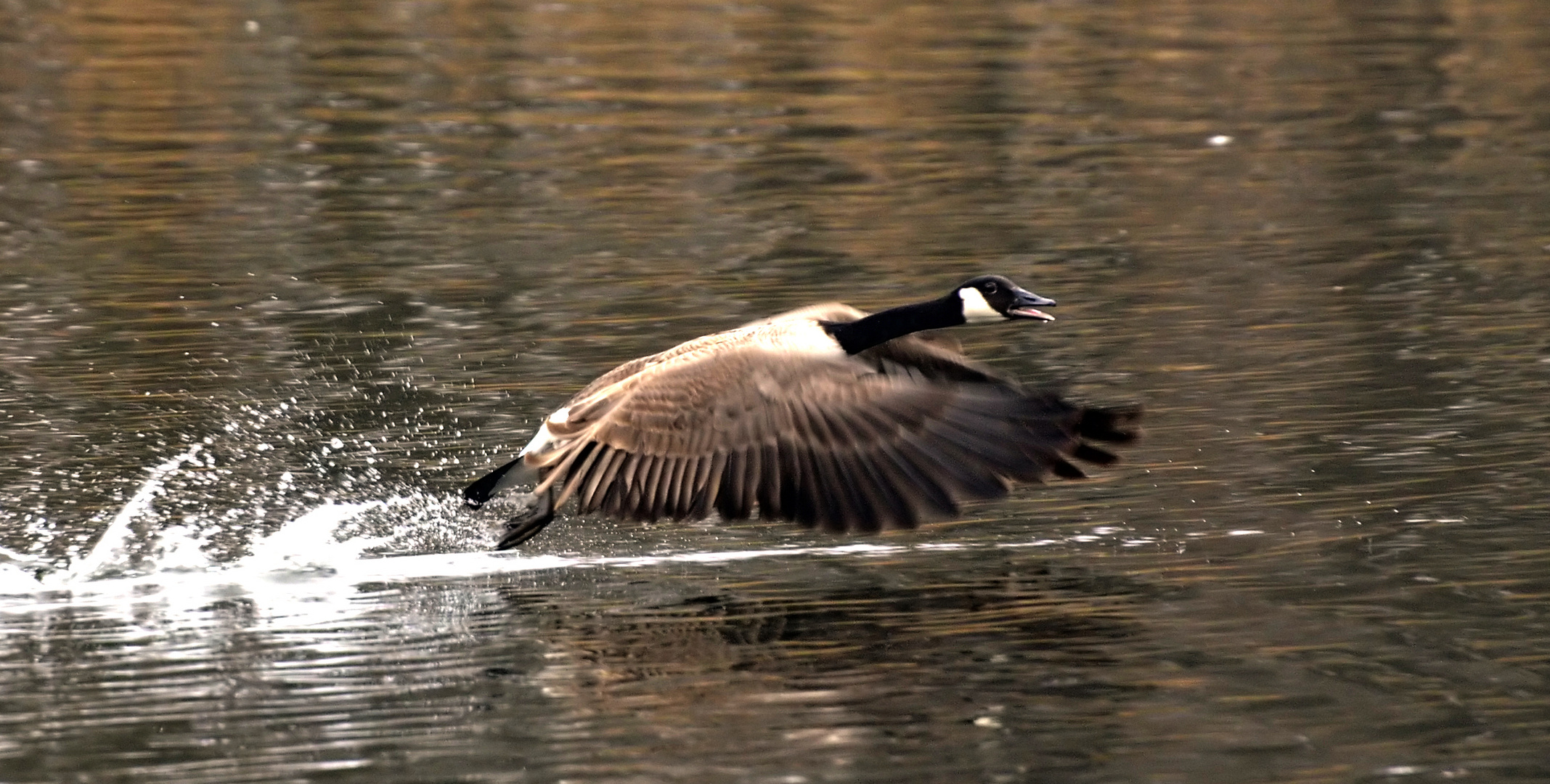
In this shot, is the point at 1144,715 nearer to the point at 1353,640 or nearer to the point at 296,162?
the point at 1353,640

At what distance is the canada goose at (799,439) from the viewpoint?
8375mm

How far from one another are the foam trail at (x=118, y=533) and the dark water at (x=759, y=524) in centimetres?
3

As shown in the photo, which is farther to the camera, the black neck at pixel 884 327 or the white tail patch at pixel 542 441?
the black neck at pixel 884 327

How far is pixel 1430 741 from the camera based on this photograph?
6.47 m

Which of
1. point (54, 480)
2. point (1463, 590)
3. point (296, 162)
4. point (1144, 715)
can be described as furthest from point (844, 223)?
point (1144, 715)

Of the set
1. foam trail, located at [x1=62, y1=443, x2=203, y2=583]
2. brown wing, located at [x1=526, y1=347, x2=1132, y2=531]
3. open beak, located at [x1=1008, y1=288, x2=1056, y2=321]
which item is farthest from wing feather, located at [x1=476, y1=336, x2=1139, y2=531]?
foam trail, located at [x1=62, y1=443, x2=203, y2=583]

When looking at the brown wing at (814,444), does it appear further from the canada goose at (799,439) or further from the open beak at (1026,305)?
the open beak at (1026,305)

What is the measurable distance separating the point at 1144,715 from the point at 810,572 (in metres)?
2.19

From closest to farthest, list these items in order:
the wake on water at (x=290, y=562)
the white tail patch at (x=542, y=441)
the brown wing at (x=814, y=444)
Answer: the brown wing at (x=814, y=444) < the wake on water at (x=290, y=562) < the white tail patch at (x=542, y=441)

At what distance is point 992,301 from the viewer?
31.0 ft

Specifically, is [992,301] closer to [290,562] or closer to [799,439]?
[799,439]

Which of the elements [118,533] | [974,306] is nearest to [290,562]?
[118,533]

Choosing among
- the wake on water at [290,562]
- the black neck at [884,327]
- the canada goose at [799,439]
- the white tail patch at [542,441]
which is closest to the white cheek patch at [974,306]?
the black neck at [884,327]

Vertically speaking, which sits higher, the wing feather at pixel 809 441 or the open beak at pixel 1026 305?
the open beak at pixel 1026 305
